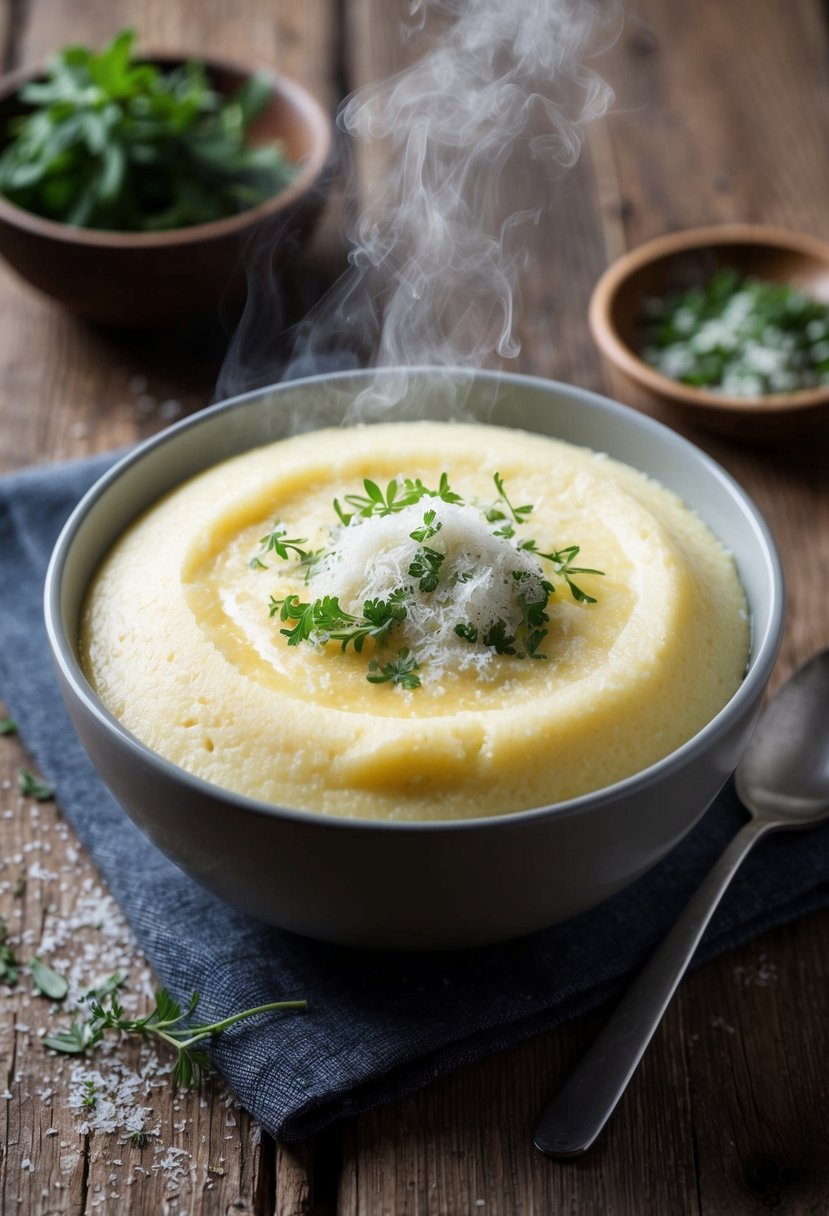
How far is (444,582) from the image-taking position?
2.02 meters

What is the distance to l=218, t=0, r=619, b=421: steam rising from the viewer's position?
312 centimetres

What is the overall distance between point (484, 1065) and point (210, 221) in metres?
2.45

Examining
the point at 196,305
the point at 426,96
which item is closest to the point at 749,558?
the point at 426,96

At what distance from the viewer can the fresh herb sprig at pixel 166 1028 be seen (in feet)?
6.37

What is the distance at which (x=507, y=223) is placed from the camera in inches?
160

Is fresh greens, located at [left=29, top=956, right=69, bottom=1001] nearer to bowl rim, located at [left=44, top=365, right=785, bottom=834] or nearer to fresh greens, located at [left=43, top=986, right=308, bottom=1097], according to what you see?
fresh greens, located at [left=43, top=986, right=308, bottom=1097]

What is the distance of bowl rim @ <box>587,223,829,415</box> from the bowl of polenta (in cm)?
84

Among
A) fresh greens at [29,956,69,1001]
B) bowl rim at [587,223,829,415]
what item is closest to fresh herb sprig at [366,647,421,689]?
fresh greens at [29,956,69,1001]

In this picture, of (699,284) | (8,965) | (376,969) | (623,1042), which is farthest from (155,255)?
(623,1042)

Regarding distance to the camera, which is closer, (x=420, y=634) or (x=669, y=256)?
(x=420, y=634)

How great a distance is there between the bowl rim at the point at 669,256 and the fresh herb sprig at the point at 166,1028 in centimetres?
193

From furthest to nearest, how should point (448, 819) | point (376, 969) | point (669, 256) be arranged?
1. point (669, 256)
2. point (376, 969)
3. point (448, 819)

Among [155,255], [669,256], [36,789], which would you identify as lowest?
[36,789]

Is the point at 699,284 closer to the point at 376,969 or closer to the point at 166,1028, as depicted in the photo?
the point at 376,969
